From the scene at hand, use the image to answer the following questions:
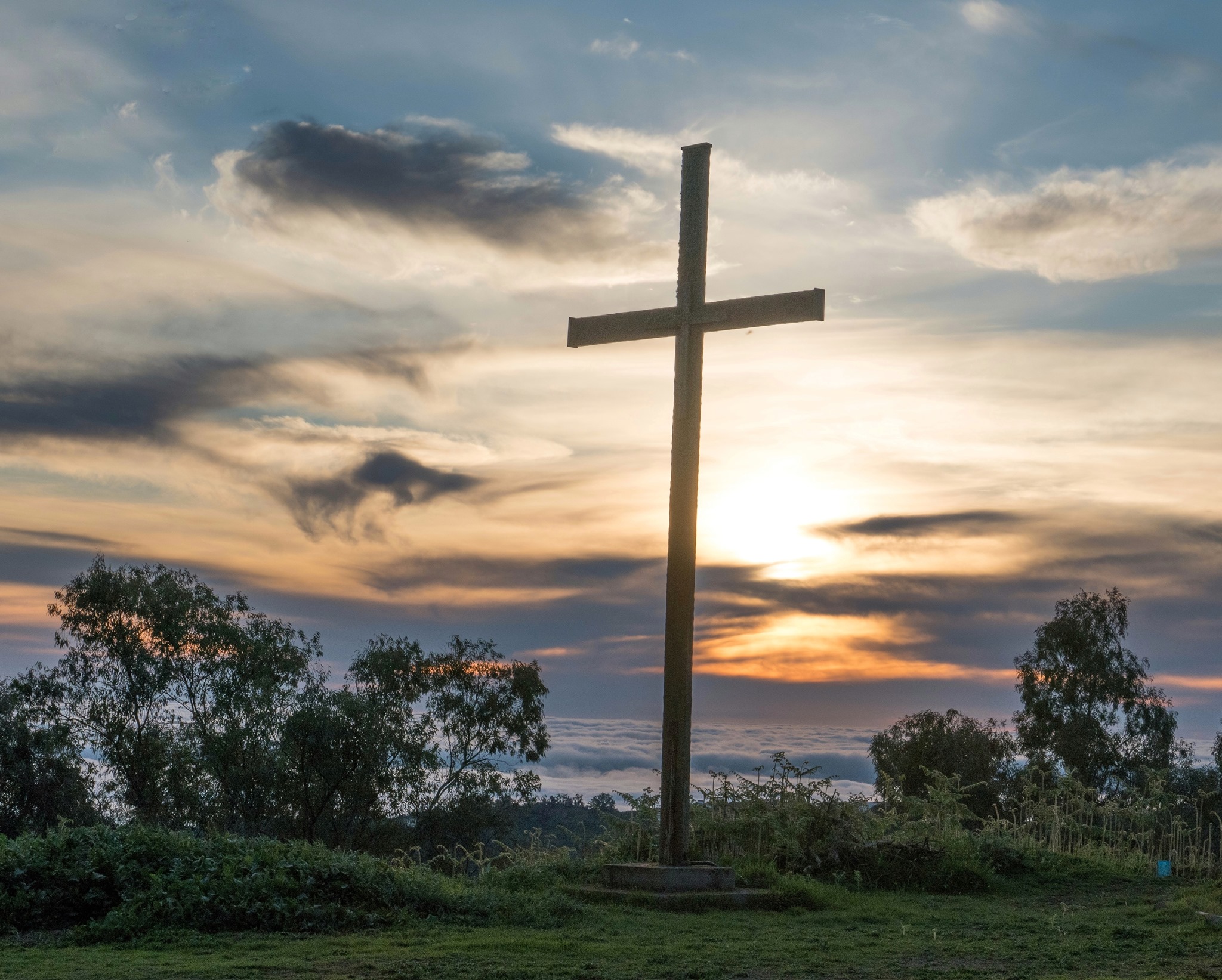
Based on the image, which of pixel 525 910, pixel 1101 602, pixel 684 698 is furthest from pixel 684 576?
pixel 1101 602

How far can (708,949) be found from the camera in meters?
7.72

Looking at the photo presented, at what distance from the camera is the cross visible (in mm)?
10594

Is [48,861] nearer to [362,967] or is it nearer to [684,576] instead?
[362,967]

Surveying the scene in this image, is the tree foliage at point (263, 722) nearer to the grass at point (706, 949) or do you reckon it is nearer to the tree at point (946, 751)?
the tree at point (946, 751)

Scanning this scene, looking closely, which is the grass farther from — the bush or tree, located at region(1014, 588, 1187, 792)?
tree, located at region(1014, 588, 1187, 792)

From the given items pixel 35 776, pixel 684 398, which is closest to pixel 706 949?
pixel 684 398

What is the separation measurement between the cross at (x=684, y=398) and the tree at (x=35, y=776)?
26.3 meters

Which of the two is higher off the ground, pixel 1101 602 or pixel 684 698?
pixel 1101 602

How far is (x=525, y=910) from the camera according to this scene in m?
8.89

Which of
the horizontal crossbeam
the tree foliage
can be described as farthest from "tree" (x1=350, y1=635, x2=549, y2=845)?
the horizontal crossbeam

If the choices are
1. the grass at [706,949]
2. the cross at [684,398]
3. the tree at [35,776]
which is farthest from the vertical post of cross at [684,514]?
the tree at [35,776]

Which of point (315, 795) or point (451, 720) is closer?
point (315, 795)

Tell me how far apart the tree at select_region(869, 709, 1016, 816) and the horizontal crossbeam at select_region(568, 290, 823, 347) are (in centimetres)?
3524

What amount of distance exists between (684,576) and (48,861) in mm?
5532
